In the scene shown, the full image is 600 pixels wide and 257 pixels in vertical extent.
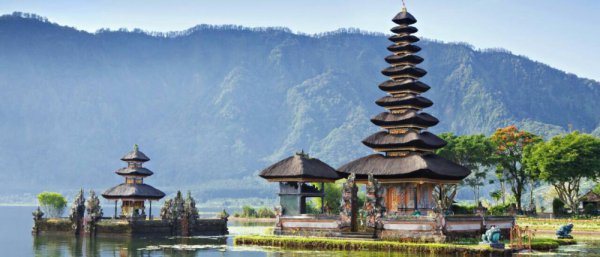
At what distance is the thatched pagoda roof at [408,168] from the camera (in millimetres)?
48594

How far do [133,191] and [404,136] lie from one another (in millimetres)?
25741

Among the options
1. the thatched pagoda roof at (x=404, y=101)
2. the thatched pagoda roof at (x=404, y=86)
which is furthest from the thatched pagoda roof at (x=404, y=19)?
the thatched pagoda roof at (x=404, y=101)

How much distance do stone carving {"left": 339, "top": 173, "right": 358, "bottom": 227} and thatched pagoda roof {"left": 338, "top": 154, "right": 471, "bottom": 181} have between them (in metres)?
3.87

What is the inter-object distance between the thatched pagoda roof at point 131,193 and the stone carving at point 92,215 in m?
1.69

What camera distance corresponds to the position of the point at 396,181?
50.1 m

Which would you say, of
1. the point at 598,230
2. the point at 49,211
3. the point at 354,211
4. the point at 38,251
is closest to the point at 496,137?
the point at 598,230

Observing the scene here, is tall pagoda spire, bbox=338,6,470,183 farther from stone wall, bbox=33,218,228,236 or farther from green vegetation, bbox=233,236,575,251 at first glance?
stone wall, bbox=33,218,228,236

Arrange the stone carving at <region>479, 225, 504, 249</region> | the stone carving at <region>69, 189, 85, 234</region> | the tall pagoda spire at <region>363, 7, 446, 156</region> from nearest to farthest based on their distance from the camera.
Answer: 1. the stone carving at <region>479, 225, 504, 249</region>
2. the tall pagoda spire at <region>363, 7, 446, 156</region>
3. the stone carving at <region>69, 189, 85, 234</region>

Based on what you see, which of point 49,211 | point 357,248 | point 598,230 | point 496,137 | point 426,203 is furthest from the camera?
Result: point 49,211

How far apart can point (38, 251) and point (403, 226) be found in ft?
73.5

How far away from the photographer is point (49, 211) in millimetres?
94562

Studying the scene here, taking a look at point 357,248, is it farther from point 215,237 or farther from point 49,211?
point 49,211

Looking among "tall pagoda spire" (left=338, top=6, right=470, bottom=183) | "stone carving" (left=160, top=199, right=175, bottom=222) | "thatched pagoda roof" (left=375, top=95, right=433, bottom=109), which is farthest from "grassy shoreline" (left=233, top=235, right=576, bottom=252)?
"stone carving" (left=160, top=199, right=175, bottom=222)

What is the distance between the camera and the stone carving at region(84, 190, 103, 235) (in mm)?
62969
